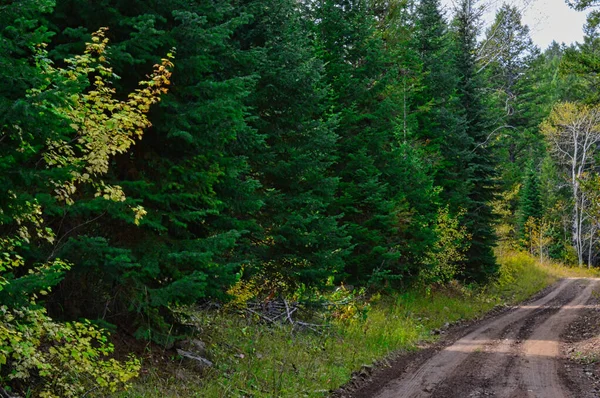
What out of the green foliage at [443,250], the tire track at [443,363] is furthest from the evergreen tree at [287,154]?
the green foliage at [443,250]

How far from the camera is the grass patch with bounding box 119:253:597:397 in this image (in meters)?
7.45

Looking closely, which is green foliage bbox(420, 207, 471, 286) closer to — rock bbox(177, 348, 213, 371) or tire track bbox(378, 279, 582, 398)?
tire track bbox(378, 279, 582, 398)

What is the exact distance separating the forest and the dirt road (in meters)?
3.01

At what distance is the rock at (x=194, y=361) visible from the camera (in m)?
7.98

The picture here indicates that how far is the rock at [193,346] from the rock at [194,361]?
152 mm

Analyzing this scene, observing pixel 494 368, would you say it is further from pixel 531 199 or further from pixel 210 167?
pixel 531 199

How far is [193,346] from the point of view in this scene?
334 inches

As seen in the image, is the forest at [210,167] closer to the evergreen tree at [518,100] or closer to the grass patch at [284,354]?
the grass patch at [284,354]

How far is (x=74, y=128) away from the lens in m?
5.39

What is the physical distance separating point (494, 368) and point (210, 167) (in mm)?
8362

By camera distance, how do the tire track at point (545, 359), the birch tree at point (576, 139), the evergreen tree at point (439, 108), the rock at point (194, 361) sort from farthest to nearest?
the birch tree at point (576, 139) < the evergreen tree at point (439, 108) < the tire track at point (545, 359) < the rock at point (194, 361)

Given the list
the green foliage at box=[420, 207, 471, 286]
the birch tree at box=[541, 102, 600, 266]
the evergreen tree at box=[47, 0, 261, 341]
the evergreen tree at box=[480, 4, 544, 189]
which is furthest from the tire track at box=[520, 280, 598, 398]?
the evergreen tree at box=[480, 4, 544, 189]

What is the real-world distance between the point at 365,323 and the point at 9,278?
438 inches

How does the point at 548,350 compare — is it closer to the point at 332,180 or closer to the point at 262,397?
the point at 332,180
